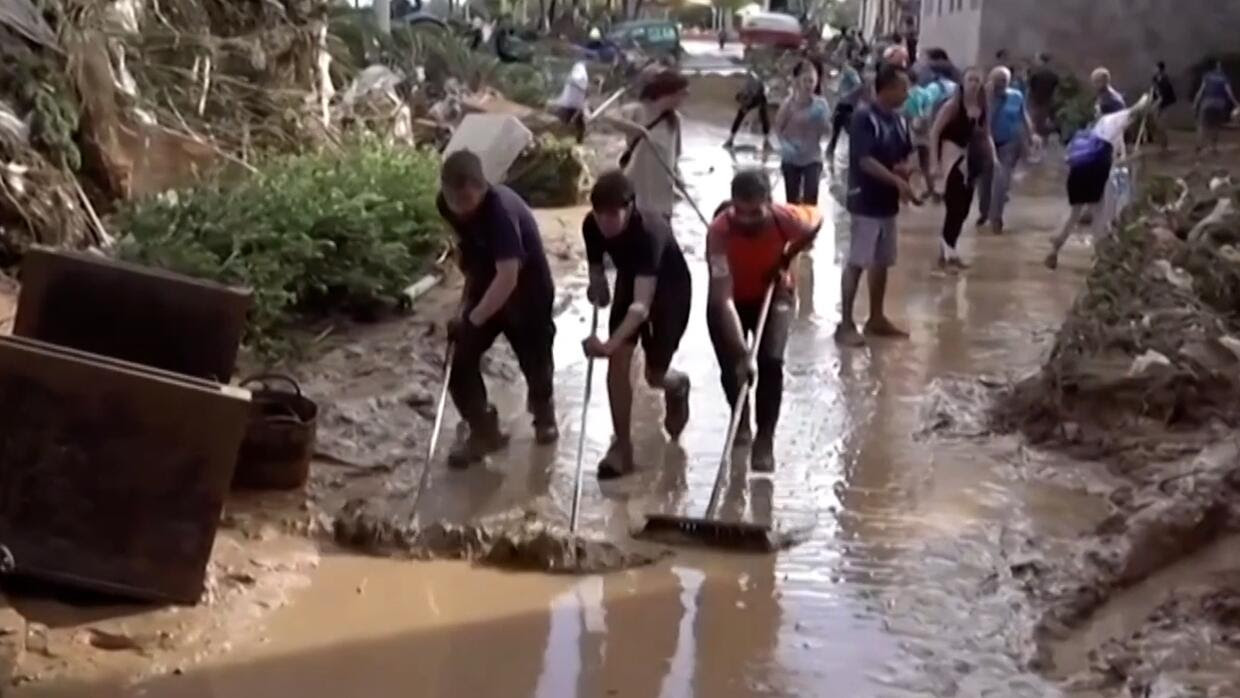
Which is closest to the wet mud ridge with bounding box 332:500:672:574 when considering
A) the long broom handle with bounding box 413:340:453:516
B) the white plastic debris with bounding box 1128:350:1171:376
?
the long broom handle with bounding box 413:340:453:516

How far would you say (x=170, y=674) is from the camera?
5.81 meters

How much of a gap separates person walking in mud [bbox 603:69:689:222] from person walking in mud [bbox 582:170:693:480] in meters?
3.28

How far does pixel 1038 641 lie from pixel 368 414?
4.24 metres

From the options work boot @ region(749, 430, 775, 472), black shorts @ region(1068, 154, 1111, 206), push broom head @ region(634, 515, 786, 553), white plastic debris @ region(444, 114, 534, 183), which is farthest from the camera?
black shorts @ region(1068, 154, 1111, 206)

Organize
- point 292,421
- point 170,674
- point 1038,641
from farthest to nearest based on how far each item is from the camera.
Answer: point 292,421, point 1038,641, point 170,674

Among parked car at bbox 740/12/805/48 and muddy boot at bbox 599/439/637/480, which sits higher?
parked car at bbox 740/12/805/48

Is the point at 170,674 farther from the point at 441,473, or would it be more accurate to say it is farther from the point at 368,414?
the point at 368,414

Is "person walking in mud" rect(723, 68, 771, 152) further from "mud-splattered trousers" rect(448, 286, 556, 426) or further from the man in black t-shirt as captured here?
"mud-splattered trousers" rect(448, 286, 556, 426)

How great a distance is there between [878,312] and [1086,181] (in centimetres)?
422

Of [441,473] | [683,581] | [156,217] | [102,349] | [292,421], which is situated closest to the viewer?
[683,581]

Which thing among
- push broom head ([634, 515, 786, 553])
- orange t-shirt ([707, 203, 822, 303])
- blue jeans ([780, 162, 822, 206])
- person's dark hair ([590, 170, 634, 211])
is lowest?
push broom head ([634, 515, 786, 553])

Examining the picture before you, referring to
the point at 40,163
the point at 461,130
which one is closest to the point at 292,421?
the point at 40,163

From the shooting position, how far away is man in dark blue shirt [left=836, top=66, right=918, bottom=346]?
10859 millimetres

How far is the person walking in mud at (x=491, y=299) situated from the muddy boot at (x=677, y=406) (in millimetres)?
617
